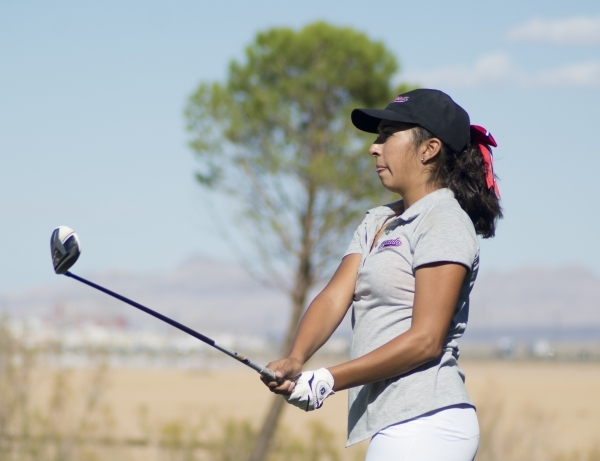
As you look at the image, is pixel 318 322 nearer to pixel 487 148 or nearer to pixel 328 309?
pixel 328 309

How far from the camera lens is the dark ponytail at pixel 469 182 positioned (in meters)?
3.06

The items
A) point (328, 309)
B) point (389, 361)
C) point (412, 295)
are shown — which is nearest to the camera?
point (389, 361)

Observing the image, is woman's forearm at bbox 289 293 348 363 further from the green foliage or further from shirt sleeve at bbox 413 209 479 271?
the green foliage

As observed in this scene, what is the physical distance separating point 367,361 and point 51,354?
22.3 ft

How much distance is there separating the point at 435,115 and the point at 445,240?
0.44 meters

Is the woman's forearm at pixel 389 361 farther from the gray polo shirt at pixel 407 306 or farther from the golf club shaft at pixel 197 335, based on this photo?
the golf club shaft at pixel 197 335

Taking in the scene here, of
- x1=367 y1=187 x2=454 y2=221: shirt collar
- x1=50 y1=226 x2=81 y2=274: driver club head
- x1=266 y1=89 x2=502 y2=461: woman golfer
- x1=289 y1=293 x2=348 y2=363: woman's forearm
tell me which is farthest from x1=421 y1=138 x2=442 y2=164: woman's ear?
x1=50 y1=226 x2=81 y2=274: driver club head

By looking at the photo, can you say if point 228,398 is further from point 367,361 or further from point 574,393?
point 367,361

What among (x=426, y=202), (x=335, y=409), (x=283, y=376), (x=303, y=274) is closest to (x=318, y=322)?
(x=283, y=376)

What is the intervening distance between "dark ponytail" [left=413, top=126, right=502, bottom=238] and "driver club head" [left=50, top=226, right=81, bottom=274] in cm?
118

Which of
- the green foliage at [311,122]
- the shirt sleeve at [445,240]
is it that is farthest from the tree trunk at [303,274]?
the shirt sleeve at [445,240]

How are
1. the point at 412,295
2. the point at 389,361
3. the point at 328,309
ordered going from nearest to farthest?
the point at 389,361, the point at 412,295, the point at 328,309

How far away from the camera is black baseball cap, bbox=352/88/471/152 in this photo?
2.99 m

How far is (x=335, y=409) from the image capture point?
2675 cm
